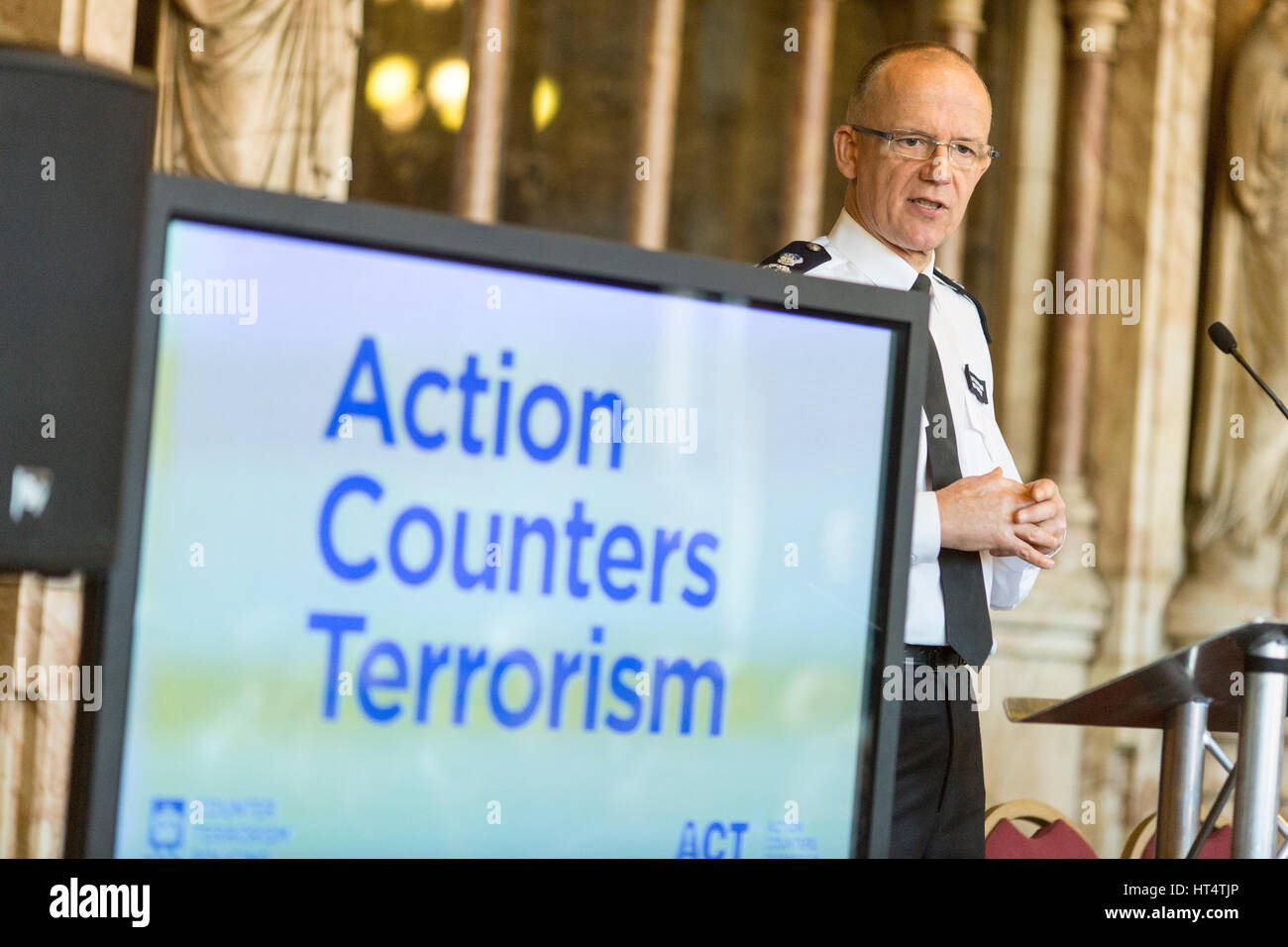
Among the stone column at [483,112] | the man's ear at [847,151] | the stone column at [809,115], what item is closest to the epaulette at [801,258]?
the man's ear at [847,151]

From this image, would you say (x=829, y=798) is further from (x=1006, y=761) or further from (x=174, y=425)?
(x=1006, y=761)

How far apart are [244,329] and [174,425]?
70 mm

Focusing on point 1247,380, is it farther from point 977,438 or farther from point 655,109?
point 977,438

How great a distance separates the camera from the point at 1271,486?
203 inches

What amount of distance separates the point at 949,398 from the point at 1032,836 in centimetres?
159

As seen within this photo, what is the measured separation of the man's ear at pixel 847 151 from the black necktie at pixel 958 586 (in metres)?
0.35

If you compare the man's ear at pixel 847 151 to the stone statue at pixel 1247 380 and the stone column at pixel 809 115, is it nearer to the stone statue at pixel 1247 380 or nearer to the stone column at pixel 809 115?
the stone column at pixel 809 115

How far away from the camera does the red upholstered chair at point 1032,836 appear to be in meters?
2.96

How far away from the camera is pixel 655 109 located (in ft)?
17.1

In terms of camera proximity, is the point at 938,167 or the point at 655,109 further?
the point at 655,109

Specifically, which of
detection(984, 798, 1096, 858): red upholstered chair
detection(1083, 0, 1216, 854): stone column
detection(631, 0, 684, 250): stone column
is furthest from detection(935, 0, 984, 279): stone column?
detection(984, 798, 1096, 858): red upholstered chair

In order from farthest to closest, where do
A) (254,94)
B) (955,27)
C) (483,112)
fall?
(955,27)
(483,112)
(254,94)

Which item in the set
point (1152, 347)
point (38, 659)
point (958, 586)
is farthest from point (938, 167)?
point (1152, 347)

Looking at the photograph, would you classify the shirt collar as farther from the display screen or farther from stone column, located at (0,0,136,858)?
stone column, located at (0,0,136,858)
